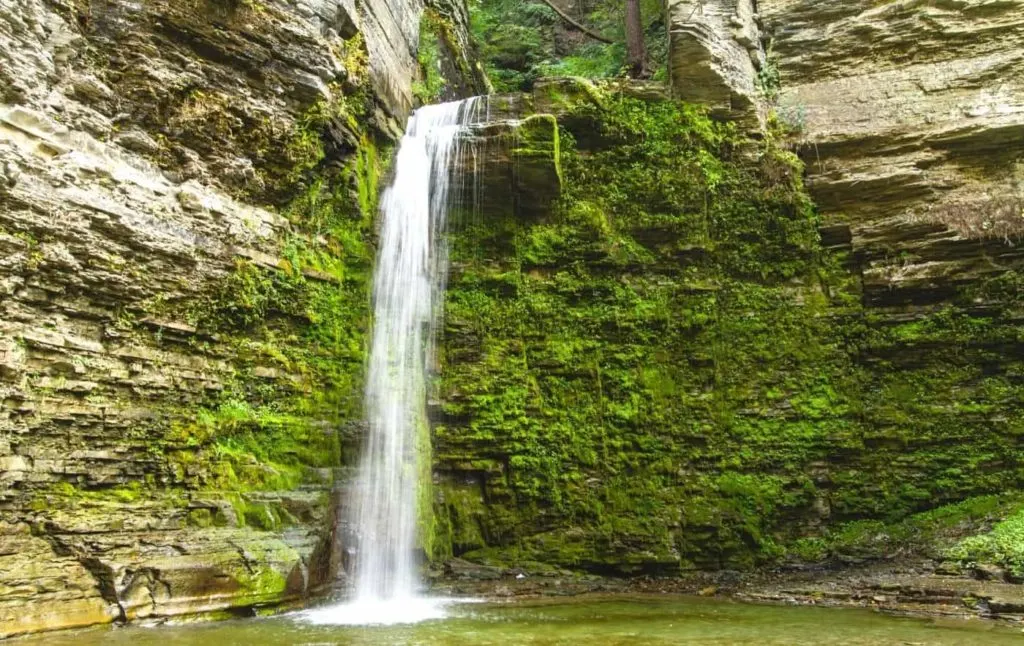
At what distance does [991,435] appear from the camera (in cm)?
851

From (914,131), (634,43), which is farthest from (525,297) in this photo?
(634,43)

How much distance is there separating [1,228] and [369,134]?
5.16 meters

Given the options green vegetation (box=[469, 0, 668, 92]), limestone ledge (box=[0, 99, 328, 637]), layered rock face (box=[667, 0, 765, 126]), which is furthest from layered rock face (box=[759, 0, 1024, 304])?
limestone ledge (box=[0, 99, 328, 637])

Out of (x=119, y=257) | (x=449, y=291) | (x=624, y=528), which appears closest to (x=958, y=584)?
(x=624, y=528)

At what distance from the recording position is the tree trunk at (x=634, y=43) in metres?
14.4

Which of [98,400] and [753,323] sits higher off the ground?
[753,323]

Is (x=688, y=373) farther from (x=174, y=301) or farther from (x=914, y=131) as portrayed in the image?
(x=174, y=301)

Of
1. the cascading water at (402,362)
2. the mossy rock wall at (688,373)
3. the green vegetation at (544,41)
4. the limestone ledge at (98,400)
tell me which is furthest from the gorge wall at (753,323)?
the green vegetation at (544,41)

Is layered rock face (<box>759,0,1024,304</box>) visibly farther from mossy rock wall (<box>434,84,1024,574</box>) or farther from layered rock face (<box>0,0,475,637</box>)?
layered rock face (<box>0,0,475,637</box>)

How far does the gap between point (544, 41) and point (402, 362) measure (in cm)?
1304

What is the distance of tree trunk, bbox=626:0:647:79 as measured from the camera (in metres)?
14.4

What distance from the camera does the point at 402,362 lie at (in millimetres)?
9086

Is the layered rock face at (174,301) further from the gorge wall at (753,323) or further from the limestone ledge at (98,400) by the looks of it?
the gorge wall at (753,323)

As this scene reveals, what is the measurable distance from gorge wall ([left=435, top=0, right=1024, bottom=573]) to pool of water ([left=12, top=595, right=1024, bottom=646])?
6.47 ft
